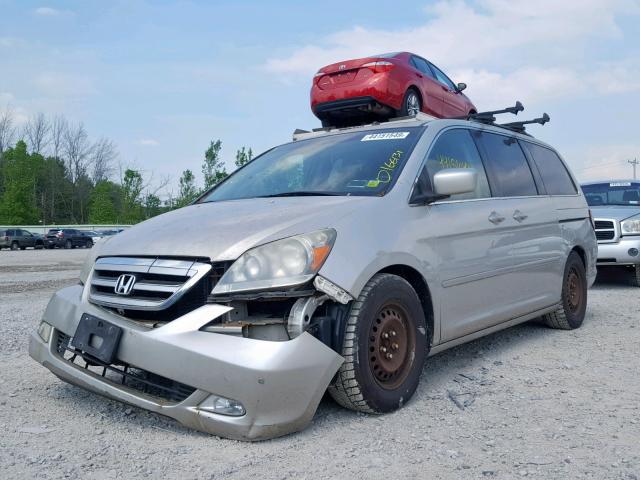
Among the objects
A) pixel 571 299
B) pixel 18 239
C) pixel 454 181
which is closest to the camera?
pixel 454 181

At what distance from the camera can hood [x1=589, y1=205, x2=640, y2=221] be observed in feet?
30.3

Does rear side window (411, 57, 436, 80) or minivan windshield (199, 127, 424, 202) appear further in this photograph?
rear side window (411, 57, 436, 80)

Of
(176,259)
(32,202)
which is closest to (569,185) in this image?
(176,259)

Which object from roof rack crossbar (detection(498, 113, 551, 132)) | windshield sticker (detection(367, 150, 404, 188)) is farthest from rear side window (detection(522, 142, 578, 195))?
windshield sticker (detection(367, 150, 404, 188))

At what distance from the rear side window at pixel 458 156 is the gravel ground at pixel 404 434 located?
126cm

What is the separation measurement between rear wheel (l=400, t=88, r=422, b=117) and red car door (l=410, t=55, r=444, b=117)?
0.29ft

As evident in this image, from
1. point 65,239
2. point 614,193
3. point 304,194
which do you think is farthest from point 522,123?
point 65,239

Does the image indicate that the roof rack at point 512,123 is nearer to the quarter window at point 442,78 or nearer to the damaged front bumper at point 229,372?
the damaged front bumper at point 229,372

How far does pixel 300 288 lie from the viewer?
2900 millimetres

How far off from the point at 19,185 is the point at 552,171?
58725mm

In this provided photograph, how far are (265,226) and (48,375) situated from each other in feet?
6.80

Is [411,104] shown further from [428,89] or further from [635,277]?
[635,277]

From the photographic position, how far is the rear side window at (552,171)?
5.62m

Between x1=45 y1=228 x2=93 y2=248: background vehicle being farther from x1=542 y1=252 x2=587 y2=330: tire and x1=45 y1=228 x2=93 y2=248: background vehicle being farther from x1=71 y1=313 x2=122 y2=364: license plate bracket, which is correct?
x1=71 y1=313 x2=122 y2=364: license plate bracket
